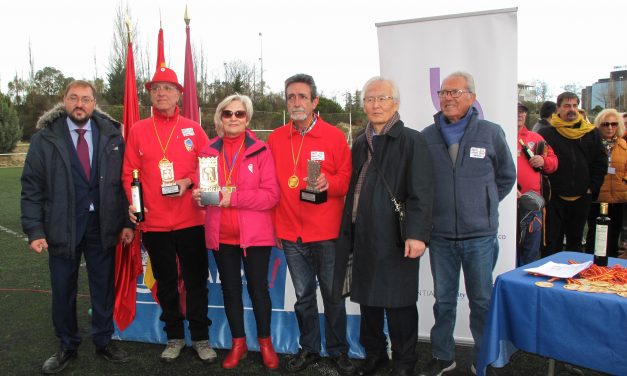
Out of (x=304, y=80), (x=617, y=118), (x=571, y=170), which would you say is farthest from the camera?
(x=617, y=118)

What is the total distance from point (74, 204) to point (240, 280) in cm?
125

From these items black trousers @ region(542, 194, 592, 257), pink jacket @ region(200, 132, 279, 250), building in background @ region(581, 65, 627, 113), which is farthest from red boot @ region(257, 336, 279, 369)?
building in background @ region(581, 65, 627, 113)

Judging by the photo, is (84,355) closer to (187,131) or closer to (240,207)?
(240,207)

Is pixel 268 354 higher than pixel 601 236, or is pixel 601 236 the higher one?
pixel 601 236

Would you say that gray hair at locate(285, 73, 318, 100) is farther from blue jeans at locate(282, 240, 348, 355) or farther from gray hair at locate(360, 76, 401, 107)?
blue jeans at locate(282, 240, 348, 355)

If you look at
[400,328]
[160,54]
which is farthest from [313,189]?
[160,54]

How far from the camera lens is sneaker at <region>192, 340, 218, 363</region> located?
11.7 ft

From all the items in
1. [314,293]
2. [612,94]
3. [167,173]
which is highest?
[612,94]

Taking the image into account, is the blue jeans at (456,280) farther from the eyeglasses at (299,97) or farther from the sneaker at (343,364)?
the eyeglasses at (299,97)

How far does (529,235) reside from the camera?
14.0 ft

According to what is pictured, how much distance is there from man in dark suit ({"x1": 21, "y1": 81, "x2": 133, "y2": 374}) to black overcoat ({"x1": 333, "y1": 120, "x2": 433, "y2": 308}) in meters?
1.79

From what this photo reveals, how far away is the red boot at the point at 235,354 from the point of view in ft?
11.5

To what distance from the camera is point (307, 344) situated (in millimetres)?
3482

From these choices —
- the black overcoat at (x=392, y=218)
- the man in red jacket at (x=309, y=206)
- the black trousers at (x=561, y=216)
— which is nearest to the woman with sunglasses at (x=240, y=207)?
the man in red jacket at (x=309, y=206)
